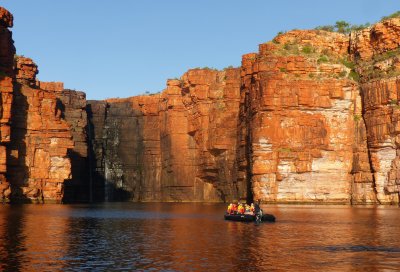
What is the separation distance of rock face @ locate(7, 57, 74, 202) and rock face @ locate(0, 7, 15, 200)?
16.0ft

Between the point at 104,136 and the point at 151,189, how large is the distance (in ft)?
65.5

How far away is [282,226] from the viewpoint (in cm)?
5462

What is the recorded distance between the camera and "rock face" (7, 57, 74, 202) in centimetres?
10681

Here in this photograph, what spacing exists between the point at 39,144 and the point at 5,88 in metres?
13.2

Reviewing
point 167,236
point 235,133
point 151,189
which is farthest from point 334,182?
point 167,236

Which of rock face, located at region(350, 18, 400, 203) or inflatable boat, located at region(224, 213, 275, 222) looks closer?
inflatable boat, located at region(224, 213, 275, 222)

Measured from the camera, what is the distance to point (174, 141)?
13900cm

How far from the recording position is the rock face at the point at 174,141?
131500mm

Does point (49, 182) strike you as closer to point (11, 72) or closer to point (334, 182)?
point (11, 72)

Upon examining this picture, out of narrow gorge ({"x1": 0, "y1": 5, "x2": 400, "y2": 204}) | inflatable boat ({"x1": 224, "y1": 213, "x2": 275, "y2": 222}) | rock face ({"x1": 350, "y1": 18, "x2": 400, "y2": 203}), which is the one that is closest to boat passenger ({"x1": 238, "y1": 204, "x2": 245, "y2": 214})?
inflatable boat ({"x1": 224, "y1": 213, "x2": 275, "y2": 222})

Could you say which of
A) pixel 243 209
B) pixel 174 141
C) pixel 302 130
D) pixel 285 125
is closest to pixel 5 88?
pixel 174 141

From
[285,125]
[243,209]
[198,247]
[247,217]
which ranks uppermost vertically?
[285,125]

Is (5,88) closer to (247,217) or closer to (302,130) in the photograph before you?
(302,130)

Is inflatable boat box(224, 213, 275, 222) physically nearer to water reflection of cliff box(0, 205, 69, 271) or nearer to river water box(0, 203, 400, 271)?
river water box(0, 203, 400, 271)
